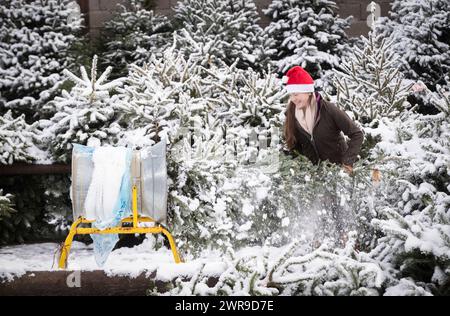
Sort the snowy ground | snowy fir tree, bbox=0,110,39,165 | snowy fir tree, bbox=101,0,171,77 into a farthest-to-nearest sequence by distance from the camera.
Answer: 1. snowy fir tree, bbox=101,0,171,77
2. snowy fir tree, bbox=0,110,39,165
3. the snowy ground

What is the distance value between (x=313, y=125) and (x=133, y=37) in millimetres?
4076

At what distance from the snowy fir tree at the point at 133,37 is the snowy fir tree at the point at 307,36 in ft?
4.79

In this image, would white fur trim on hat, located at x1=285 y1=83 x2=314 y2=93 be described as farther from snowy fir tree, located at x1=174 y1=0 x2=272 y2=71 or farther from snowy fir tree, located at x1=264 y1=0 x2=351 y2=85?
snowy fir tree, located at x1=264 y1=0 x2=351 y2=85

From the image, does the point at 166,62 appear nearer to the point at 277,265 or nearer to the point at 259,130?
the point at 259,130

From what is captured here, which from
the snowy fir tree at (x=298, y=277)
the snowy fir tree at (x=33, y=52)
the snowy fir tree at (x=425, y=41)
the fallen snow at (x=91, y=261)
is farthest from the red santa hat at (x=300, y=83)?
the snowy fir tree at (x=425, y=41)

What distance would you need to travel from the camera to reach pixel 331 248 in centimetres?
450

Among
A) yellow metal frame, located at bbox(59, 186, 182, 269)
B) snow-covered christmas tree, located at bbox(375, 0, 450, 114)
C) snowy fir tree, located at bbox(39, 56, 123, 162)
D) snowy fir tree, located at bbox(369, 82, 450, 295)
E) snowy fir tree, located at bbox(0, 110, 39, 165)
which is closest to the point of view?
snowy fir tree, located at bbox(369, 82, 450, 295)

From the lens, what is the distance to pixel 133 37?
8133 millimetres

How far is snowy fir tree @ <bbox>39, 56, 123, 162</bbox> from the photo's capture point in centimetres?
515

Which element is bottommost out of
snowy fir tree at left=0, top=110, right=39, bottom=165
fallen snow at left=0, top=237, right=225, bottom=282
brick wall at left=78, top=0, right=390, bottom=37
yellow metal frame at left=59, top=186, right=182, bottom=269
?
fallen snow at left=0, top=237, right=225, bottom=282

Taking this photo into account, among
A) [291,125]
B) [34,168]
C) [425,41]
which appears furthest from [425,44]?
[34,168]

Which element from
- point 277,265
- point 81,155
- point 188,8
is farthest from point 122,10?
point 277,265

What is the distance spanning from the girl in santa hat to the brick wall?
4692mm

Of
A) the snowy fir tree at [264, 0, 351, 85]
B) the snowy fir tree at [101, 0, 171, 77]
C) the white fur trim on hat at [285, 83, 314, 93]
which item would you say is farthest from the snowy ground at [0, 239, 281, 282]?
the snowy fir tree at [264, 0, 351, 85]
